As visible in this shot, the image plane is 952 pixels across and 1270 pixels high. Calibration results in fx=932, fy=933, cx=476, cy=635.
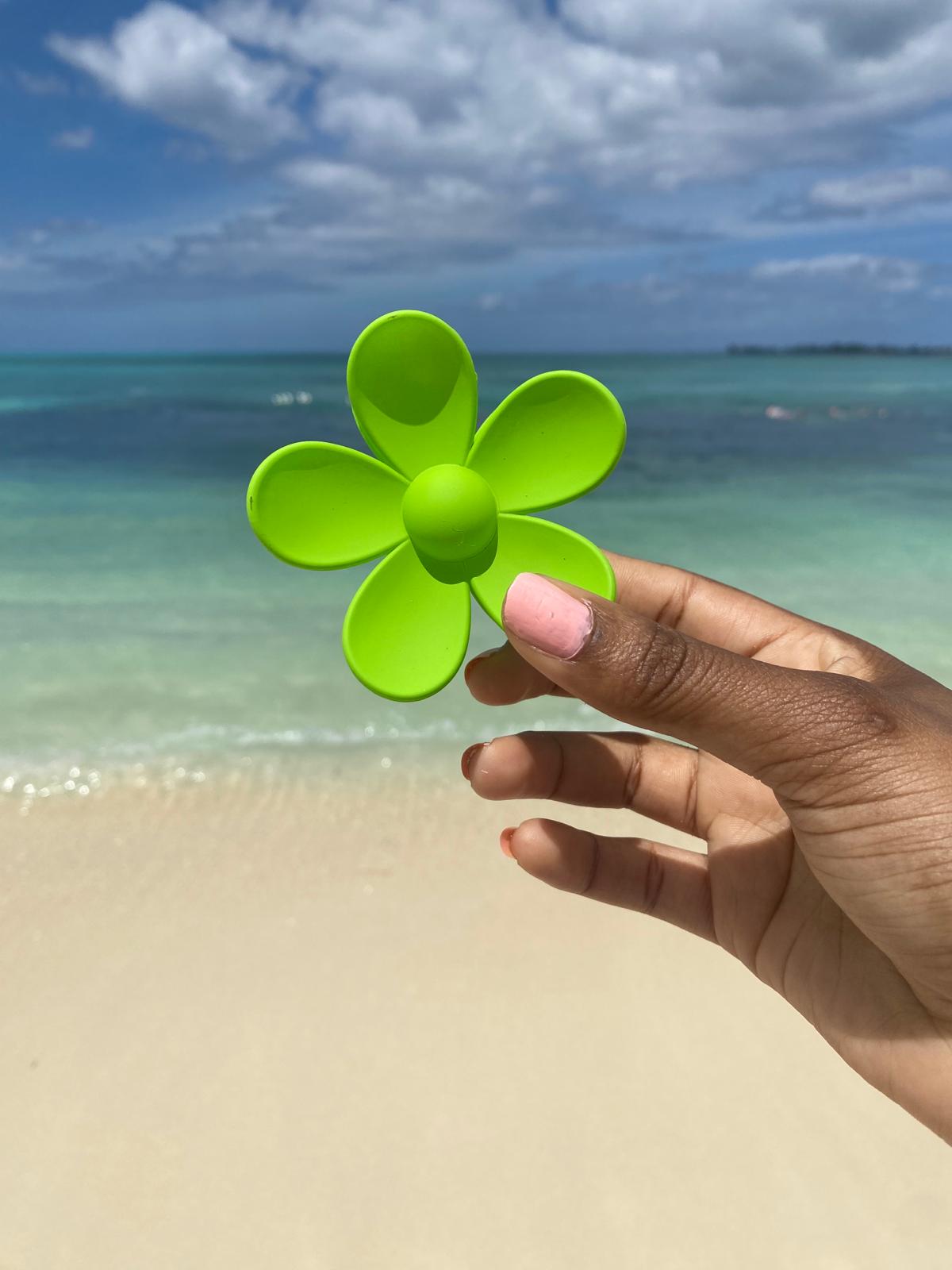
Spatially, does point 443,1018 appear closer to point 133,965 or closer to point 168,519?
point 133,965

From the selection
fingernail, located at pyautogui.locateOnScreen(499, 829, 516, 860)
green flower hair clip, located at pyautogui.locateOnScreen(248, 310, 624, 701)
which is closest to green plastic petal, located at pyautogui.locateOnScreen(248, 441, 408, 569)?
green flower hair clip, located at pyautogui.locateOnScreen(248, 310, 624, 701)

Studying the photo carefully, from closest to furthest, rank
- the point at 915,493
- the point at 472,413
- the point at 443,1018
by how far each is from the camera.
Result: the point at 472,413
the point at 443,1018
the point at 915,493

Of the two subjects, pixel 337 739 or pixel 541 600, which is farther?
pixel 337 739

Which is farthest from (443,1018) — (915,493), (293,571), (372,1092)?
(915,493)

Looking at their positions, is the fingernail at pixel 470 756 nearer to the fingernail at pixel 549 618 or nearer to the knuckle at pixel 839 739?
the fingernail at pixel 549 618

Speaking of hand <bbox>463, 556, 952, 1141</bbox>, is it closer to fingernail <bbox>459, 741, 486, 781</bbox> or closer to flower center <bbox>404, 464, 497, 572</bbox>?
fingernail <bbox>459, 741, 486, 781</bbox>

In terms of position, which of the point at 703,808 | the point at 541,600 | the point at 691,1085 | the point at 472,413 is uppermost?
the point at 472,413
